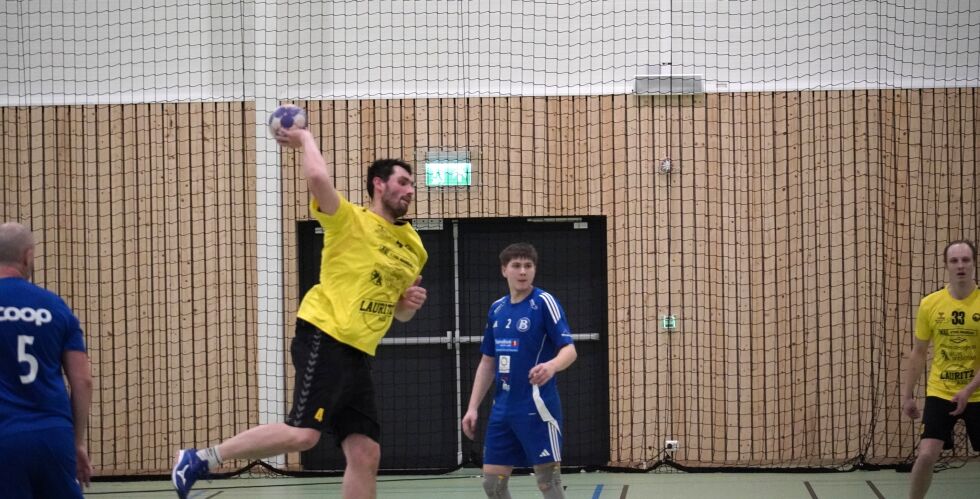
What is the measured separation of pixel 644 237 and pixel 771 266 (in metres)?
1.34

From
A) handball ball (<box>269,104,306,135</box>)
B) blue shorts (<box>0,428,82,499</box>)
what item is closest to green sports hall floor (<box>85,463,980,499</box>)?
handball ball (<box>269,104,306,135</box>)

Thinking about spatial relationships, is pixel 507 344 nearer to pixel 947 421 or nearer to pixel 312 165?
pixel 312 165

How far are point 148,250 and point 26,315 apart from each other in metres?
7.27

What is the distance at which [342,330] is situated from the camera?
4.73 meters

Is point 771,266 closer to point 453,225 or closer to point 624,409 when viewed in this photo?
point 624,409

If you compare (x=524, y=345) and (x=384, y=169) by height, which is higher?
(x=384, y=169)

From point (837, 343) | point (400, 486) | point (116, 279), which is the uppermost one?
point (116, 279)

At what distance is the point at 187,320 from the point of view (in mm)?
10961

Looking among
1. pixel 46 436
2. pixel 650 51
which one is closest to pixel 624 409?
pixel 650 51

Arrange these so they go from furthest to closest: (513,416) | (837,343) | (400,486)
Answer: (837,343) → (400,486) → (513,416)

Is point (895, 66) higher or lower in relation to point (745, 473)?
higher

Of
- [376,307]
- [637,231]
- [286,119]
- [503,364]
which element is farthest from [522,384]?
[637,231]

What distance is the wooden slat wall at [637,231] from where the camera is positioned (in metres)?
10.8

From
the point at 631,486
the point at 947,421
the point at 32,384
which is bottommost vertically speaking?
the point at 631,486
